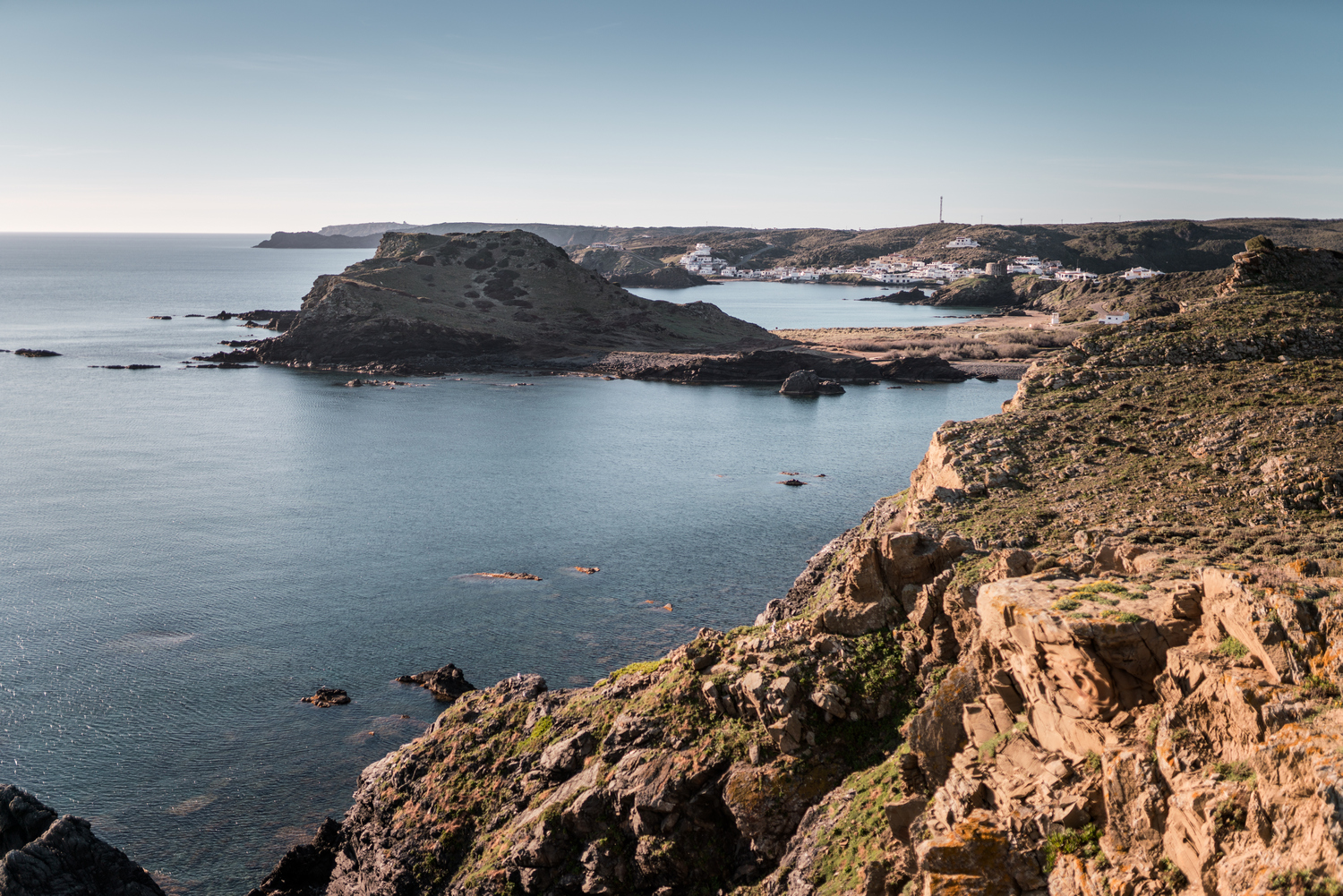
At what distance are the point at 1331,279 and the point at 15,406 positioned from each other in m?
122

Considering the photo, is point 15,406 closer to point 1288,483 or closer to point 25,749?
point 25,749

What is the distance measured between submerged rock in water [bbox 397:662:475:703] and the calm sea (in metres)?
0.63

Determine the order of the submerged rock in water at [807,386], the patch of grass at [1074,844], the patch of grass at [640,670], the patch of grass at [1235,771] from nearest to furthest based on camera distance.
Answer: the patch of grass at [1235,771] → the patch of grass at [1074,844] → the patch of grass at [640,670] → the submerged rock in water at [807,386]

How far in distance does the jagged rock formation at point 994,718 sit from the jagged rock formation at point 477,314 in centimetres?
12292

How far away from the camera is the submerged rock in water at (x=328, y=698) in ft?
135

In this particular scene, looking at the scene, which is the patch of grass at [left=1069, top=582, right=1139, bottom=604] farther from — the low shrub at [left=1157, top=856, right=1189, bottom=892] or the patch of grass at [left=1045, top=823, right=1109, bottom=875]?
the low shrub at [left=1157, top=856, right=1189, bottom=892]

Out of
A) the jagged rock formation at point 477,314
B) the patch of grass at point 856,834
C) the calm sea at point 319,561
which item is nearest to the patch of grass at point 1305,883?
the patch of grass at point 856,834

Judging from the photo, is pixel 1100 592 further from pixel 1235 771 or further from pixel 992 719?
pixel 1235 771

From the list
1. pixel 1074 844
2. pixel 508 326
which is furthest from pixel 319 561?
pixel 508 326

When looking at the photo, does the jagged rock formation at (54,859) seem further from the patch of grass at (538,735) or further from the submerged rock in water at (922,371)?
the submerged rock in water at (922,371)

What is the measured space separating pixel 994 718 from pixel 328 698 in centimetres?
3153

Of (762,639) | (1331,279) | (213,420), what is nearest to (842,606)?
(762,639)

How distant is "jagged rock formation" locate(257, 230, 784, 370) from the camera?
153 metres

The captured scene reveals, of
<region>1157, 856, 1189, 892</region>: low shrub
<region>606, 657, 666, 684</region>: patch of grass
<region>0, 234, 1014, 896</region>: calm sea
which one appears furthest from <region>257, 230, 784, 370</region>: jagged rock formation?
<region>1157, 856, 1189, 892</region>: low shrub
